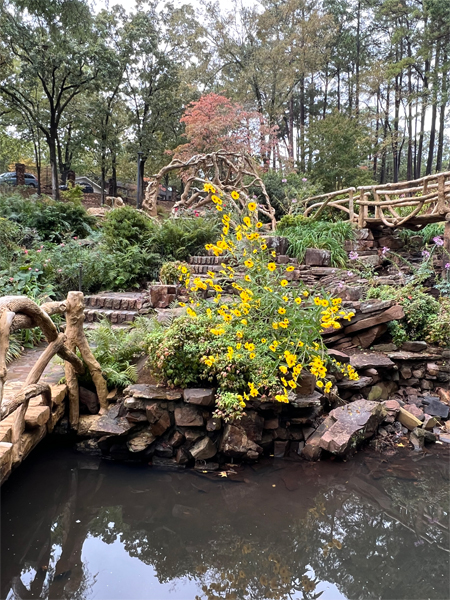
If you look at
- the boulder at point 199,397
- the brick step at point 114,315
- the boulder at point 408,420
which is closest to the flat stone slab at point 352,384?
the boulder at point 408,420

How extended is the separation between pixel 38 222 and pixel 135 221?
3030mm

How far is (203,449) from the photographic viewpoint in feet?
10.6

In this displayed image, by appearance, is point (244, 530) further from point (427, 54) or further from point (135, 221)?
point (427, 54)

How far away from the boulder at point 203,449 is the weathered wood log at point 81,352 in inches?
38.0

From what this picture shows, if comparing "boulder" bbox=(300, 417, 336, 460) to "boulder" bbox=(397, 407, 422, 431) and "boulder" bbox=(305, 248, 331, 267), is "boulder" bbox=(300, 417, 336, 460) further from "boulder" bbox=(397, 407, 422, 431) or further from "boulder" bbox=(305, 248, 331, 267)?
"boulder" bbox=(305, 248, 331, 267)

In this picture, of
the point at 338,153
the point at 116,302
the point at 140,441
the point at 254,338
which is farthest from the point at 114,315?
the point at 338,153

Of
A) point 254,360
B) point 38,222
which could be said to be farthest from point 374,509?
point 38,222

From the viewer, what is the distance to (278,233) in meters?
7.82

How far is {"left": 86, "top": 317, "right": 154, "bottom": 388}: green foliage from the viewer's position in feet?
12.0

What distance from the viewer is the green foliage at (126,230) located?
756cm

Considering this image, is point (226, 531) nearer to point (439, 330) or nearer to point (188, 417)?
point (188, 417)

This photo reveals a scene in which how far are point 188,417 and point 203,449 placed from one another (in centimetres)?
29

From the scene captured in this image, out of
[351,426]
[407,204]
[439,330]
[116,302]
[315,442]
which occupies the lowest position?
[315,442]

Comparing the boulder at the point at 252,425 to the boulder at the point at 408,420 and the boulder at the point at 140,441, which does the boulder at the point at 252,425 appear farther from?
the boulder at the point at 408,420
